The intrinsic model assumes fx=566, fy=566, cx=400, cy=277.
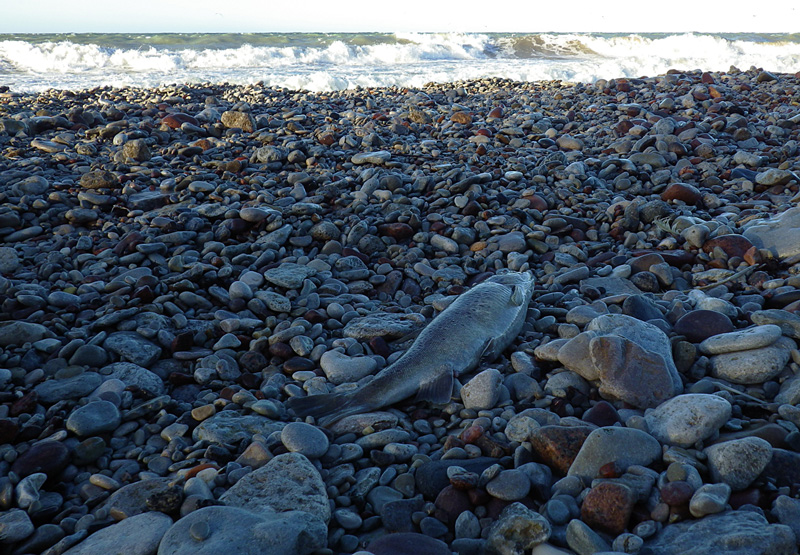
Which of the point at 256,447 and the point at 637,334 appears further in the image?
the point at 637,334

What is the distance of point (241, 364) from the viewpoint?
11.0 ft

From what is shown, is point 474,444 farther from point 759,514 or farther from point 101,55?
point 101,55

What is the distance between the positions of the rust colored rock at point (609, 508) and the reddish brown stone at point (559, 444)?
10.2 inches

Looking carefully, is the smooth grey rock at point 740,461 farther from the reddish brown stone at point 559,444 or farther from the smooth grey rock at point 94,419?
the smooth grey rock at point 94,419

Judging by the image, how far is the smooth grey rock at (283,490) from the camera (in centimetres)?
211

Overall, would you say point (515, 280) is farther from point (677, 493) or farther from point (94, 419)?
point (94, 419)

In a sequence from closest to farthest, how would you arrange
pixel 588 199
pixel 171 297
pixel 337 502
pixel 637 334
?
pixel 337 502, pixel 637 334, pixel 171 297, pixel 588 199

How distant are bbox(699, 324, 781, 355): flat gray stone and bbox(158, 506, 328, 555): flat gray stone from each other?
82.8 inches

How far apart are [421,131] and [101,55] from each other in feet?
61.6

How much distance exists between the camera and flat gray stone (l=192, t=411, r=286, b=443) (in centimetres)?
265

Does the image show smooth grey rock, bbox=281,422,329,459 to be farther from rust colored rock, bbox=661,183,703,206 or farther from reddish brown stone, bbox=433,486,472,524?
rust colored rock, bbox=661,183,703,206

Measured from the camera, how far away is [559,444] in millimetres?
2242

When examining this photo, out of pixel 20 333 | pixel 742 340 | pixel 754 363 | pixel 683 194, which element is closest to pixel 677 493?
pixel 754 363

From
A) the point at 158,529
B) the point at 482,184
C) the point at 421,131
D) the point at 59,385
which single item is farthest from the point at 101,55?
the point at 158,529
